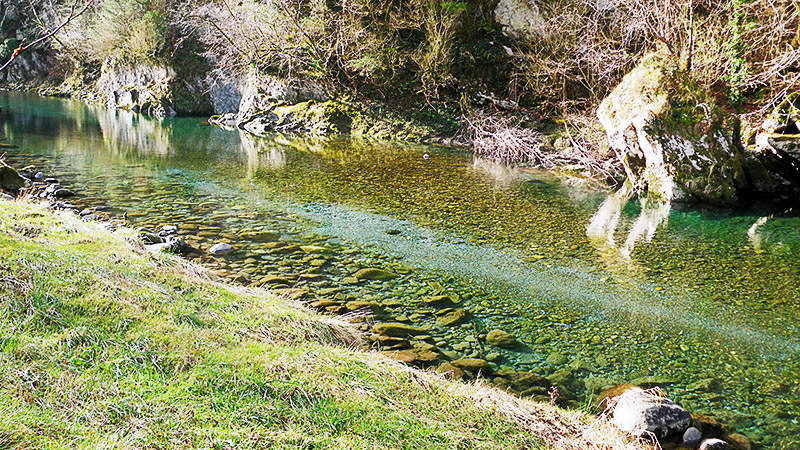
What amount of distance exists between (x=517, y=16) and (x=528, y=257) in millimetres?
14864

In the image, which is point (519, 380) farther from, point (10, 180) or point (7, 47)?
point (7, 47)

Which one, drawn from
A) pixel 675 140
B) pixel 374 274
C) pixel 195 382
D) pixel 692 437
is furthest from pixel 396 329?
pixel 675 140

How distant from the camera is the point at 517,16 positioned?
20.0 metres

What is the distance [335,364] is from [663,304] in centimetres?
442

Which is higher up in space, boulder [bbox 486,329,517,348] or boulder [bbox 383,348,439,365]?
boulder [bbox 486,329,517,348]

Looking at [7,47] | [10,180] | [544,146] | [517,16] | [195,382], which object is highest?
[517,16]

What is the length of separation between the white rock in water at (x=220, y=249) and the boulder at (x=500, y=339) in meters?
3.95

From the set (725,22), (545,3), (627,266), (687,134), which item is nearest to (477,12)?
(545,3)

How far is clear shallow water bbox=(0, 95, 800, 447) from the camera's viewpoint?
5203 millimetres

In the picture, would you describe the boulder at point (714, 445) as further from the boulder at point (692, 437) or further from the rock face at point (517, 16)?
the rock face at point (517, 16)

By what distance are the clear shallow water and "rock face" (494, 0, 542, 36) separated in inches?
273

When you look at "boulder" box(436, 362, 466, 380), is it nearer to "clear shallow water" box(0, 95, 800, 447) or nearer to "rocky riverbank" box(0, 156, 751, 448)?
"rocky riverbank" box(0, 156, 751, 448)

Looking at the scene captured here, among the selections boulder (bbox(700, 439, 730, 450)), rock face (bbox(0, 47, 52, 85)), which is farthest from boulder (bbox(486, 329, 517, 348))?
rock face (bbox(0, 47, 52, 85))

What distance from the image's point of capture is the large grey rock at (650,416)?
3940mm
